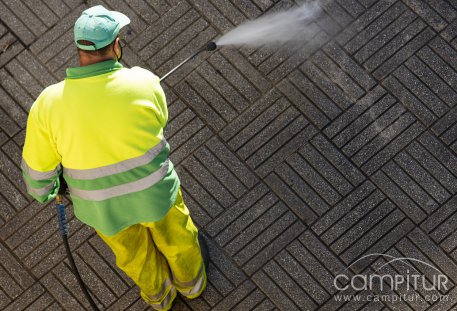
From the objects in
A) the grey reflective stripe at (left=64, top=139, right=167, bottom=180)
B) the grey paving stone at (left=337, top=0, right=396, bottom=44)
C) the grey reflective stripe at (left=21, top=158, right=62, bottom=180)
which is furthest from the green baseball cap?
the grey paving stone at (left=337, top=0, right=396, bottom=44)

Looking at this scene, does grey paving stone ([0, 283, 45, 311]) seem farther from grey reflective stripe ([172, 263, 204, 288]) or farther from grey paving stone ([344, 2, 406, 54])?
grey paving stone ([344, 2, 406, 54])

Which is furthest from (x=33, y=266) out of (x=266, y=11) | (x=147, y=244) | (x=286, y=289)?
(x=266, y=11)

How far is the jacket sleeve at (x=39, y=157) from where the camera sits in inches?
142

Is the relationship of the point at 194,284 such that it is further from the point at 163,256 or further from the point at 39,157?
the point at 39,157

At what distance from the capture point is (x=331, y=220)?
510 centimetres

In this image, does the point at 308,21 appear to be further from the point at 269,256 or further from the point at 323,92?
the point at 269,256

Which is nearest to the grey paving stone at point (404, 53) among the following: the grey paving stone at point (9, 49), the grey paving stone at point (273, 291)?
the grey paving stone at point (273, 291)

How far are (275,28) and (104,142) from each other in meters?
2.30

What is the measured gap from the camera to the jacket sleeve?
362cm

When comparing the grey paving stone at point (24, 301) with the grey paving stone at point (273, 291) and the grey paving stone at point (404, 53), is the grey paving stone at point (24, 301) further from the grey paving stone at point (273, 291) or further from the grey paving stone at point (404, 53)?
the grey paving stone at point (404, 53)

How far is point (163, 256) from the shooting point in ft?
15.7

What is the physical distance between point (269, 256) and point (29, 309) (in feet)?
→ 6.16

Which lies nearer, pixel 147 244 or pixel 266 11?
pixel 147 244

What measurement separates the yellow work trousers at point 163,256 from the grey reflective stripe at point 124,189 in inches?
19.7
